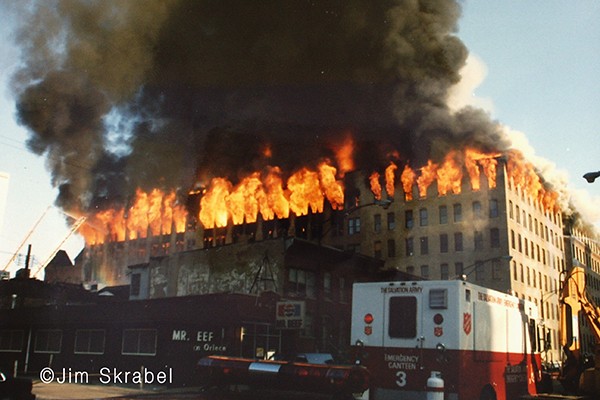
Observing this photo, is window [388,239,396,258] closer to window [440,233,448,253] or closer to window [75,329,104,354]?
window [440,233,448,253]

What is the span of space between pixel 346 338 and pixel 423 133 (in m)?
23.5

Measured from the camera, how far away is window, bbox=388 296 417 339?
12.4 meters

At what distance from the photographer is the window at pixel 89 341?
27.6 metres

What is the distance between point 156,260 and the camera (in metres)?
43.1

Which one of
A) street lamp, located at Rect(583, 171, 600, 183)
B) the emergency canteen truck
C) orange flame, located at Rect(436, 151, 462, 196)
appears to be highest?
orange flame, located at Rect(436, 151, 462, 196)

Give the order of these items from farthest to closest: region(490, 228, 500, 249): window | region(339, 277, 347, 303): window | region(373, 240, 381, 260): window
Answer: region(373, 240, 381, 260): window → region(490, 228, 500, 249): window → region(339, 277, 347, 303): window

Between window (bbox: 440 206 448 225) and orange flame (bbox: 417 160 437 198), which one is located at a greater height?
orange flame (bbox: 417 160 437 198)

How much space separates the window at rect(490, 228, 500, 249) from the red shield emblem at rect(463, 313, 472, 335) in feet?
157

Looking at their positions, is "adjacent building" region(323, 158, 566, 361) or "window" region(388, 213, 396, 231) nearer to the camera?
"adjacent building" region(323, 158, 566, 361)

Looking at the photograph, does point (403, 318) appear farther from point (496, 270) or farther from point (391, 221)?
point (391, 221)

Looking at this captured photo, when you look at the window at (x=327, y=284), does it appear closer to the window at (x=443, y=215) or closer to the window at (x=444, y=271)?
the window at (x=444, y=271)

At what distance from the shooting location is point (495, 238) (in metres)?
57.4

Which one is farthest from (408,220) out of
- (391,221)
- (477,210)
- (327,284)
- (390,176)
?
(327,284)

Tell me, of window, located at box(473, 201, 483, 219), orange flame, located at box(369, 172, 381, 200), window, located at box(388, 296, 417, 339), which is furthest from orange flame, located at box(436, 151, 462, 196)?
window, located at box(388, 296, 417, 339)
